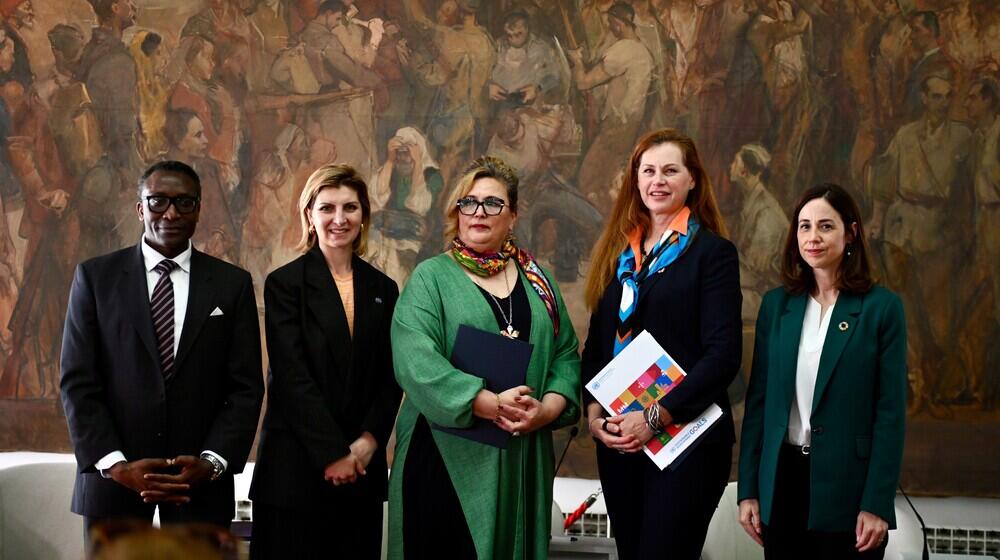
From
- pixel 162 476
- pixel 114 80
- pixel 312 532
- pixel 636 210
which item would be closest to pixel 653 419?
pixel 636 210

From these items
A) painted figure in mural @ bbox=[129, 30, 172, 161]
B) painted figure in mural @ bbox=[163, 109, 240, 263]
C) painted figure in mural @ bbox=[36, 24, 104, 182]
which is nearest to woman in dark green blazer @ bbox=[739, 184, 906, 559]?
painted figure in mural @ bbox=[163, 109, 240, 263]

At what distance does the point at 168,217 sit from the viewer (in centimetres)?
406

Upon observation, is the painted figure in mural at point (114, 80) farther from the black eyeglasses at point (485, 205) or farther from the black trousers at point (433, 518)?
the black trousers at point (433, 518)

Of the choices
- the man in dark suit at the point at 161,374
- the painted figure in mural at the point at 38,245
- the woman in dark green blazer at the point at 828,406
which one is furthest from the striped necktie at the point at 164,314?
the painted figure in mural at the point at 38,245

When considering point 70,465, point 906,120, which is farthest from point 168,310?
point 906,120

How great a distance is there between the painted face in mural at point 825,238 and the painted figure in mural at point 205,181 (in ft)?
13.9

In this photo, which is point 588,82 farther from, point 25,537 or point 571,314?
point 25,537

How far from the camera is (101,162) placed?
22.9 feet

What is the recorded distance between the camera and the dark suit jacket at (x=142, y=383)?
390 cm

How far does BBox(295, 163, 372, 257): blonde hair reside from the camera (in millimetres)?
4375

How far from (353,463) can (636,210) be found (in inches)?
61.8

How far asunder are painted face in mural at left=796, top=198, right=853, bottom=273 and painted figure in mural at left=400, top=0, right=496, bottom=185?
128 inches

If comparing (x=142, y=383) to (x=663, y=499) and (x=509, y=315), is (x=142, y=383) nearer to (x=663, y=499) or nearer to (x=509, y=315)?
(x=509, y=315)

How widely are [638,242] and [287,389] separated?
1.57m
